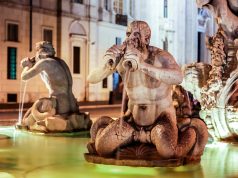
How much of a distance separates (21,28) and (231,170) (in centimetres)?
2505

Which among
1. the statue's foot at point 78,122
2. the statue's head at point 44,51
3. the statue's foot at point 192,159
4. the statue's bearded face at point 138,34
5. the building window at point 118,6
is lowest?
the statue's foot at point 192,159

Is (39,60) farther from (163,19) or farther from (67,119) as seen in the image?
(163,19)

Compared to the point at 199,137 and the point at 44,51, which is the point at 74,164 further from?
the point at 44,51

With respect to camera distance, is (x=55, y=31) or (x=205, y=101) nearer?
(x=205, y=101)

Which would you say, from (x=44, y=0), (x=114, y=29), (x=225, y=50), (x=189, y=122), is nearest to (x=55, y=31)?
(x=44, y=0)

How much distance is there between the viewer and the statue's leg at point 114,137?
6469 mm

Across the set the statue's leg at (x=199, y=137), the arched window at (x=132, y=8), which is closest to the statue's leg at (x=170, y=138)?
the statue's leg at (x=199, y=137)

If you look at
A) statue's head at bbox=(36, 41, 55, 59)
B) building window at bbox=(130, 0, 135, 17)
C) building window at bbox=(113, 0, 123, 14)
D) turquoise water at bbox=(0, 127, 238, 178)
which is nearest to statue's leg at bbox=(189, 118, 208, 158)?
turquoise water at bbox=(0, 127, 238, 178)

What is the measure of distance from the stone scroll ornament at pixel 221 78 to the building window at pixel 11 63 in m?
21.2

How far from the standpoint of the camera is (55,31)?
3281 cm

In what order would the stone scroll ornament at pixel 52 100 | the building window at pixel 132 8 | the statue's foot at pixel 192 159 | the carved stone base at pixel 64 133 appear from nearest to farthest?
the statue's foot at pixel 192 159 < the carved stone base at pixel 64 133 < the stone scroll ornament at pixel 52 100 < the building window at pixel 132 8

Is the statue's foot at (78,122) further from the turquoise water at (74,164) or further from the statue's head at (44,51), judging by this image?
the turquoise water at (74,164)

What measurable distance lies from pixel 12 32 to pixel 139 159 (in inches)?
971

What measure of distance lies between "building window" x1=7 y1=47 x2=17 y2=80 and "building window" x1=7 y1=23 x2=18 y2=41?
58cm
